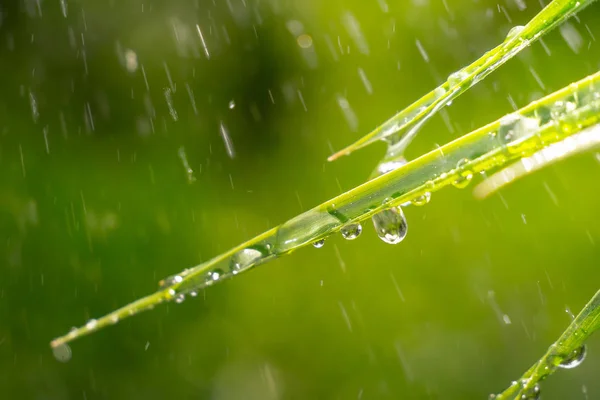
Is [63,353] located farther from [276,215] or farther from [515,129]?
[515,129]

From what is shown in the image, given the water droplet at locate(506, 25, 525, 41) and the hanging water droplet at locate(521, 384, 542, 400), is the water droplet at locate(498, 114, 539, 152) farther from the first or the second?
the hanging water droplet at locate(521, 384, 542, 400)

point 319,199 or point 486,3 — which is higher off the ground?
point 486,3

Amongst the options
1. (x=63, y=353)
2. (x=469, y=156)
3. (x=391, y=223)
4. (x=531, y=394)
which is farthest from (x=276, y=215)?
(x=469, y=156)

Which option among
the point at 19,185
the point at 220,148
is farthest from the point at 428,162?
the point at 19,185

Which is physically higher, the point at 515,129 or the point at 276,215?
the point at 276,215

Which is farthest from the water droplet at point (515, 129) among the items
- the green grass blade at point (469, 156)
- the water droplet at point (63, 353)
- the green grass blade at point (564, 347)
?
the water droplet at point (63, 353)

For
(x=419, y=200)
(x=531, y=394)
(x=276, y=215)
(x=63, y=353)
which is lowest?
(x=531, y=394)

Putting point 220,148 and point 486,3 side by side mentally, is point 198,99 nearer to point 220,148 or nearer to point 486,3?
point 220,148
